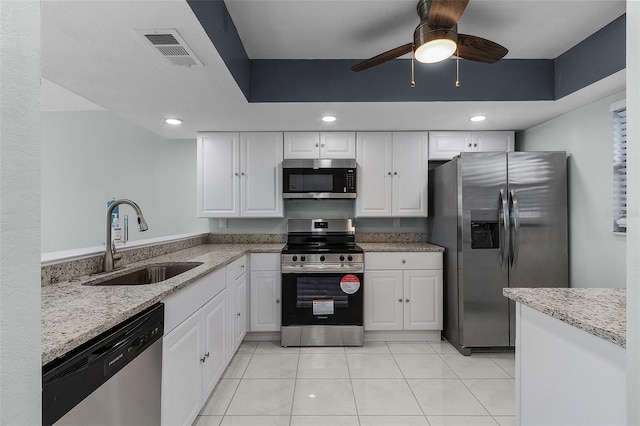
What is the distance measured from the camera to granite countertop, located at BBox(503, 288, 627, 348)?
931mm

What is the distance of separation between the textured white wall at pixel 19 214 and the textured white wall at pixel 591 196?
3.30 m

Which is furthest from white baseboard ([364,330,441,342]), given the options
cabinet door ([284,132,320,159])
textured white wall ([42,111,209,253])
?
textured white wall ([42,111,209,253])

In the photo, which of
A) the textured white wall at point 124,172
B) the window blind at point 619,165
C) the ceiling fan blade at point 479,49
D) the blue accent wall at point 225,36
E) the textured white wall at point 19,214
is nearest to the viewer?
the textured white wall at point 19,214

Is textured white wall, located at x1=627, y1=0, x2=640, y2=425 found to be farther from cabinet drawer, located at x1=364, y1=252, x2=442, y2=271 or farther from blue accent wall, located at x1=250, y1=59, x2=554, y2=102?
cabinet drawer, located at x1=364, y1=252, x2=442, y2=271

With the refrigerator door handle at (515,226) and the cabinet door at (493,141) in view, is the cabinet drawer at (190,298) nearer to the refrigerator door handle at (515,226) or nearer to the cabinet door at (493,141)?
the refrigerator door handle at (515,226)

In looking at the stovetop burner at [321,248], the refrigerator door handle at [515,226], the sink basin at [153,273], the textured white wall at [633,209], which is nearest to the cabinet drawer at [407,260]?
the stovetop burner at [321,248]

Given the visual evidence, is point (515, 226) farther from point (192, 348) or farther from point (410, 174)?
point (192, 348)

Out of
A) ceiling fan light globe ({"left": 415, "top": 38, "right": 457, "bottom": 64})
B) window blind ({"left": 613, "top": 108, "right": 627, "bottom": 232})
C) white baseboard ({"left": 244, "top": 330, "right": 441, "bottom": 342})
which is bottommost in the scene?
white baseboard ({"left": 244, "top": 330, "right": 441, "bottom": 342})

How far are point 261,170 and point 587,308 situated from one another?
2.97m

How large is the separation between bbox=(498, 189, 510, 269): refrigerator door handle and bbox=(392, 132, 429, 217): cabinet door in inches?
31.4

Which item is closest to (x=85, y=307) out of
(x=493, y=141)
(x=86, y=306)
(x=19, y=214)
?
(x=86, y=306)

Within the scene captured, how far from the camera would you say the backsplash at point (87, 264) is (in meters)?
1.60

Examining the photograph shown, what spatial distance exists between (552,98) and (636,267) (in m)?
2.57

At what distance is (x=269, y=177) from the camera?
353 centimetres
